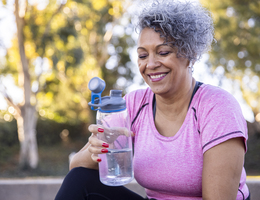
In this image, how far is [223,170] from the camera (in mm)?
1176

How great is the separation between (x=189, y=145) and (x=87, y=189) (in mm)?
610

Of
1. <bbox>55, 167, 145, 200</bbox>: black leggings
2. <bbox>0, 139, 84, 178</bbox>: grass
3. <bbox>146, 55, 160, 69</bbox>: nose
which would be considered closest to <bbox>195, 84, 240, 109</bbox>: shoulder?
<bbox>146, 55, 160, 69</bbox>: nose

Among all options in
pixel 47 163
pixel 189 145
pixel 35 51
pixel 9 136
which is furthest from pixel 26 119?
pixel 189 145

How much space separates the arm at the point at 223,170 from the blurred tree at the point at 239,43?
644 cm

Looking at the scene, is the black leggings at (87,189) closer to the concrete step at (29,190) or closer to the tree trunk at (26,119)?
the concrete step at (29,190)

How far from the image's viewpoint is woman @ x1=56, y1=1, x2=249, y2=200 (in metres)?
1.20

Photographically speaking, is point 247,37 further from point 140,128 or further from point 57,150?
point 57,150

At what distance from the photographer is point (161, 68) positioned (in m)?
1.40

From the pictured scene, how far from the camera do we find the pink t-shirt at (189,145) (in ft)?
4.05

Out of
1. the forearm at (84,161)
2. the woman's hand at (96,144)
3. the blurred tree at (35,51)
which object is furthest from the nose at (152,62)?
the blurred tree at (35,51)

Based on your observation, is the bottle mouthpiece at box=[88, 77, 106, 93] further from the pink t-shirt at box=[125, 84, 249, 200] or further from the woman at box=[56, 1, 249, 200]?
the pink t-shirt at box=[125, 84, 249, 200]

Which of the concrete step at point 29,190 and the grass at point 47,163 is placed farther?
the grass at point 47,163

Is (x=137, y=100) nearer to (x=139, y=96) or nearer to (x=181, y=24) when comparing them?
(x=139, y=96)

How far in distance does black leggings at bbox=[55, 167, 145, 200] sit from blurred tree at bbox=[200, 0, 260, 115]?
21.1 ft
